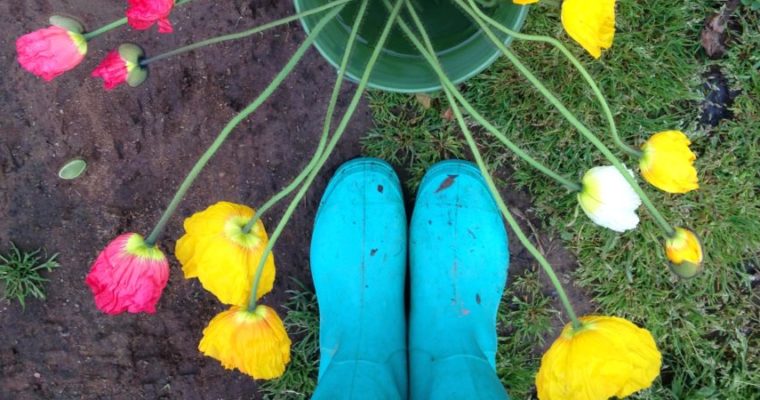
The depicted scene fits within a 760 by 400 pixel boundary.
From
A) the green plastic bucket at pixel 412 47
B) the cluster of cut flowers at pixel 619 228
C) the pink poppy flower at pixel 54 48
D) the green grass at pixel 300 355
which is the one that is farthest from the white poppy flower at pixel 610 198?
the green grass at pixel 300 355

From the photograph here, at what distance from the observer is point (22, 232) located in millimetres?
1329

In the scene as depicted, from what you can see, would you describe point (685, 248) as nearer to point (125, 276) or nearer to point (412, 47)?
point (412, 47)

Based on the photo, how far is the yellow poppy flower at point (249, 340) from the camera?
0.75 meters

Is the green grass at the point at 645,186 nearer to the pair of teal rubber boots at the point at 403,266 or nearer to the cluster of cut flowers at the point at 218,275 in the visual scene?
the pair of teal rubber boots at the point at 403,266

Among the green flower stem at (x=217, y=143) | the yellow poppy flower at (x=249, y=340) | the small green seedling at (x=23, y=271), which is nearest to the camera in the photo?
the green flower stem at (x=217, y=143)

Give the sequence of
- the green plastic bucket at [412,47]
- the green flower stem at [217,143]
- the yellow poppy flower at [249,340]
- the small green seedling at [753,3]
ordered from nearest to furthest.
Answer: the green flower stem at [217,143] → the yellow poppy flower at [249,340] → the green plastic bucket at [412,47] → the small green seedling at [753,3]

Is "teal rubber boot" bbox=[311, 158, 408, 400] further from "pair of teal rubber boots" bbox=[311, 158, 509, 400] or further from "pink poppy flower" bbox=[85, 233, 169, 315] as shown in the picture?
"pink poppy flower" bbox=[85, 233, 169, 315]

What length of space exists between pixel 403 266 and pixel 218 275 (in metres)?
0.64

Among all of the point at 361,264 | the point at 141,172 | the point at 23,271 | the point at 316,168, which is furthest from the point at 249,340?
the point at 23,271

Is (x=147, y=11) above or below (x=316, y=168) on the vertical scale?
above

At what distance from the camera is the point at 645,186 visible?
1.26m

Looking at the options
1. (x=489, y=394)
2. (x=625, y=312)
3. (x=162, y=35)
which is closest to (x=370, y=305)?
(x=489, y=394)

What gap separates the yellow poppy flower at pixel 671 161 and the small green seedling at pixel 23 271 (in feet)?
3.63

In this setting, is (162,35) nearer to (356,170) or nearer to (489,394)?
(356,170)
